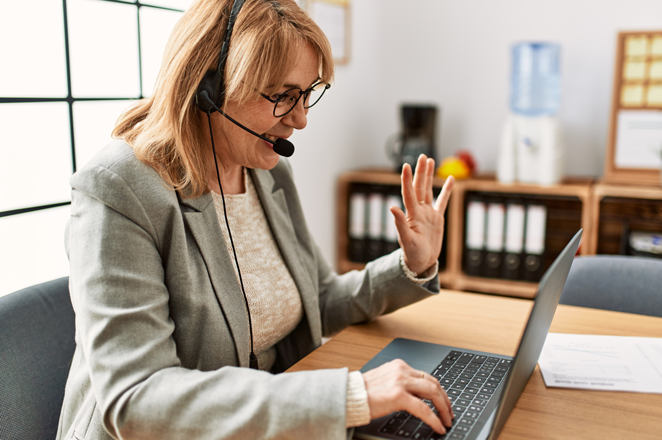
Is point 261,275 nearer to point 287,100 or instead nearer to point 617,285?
point 287,100

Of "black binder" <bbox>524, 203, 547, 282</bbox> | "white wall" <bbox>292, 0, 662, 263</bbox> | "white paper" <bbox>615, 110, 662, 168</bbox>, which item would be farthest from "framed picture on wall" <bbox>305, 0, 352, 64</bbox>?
"white paper" <bbox>615, 110, 662, 168</bbox>

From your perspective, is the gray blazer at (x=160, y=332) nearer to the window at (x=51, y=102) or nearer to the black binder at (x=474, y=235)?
the window at (x=51, y=102)

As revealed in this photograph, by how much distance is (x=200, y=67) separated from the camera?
1.01m

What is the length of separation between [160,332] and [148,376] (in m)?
0.07

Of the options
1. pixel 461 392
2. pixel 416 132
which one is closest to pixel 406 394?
pixel 461 392

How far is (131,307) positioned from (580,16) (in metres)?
2.71

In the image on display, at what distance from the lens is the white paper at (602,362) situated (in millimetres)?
945

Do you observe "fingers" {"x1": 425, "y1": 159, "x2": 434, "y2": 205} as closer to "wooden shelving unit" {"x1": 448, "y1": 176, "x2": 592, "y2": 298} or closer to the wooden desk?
the wooden desk

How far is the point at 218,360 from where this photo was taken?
38.8 inches

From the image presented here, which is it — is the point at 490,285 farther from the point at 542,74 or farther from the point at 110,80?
the point at 110,80

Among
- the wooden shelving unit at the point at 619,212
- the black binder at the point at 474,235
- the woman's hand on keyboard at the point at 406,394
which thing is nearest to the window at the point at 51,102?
the woman's hand on keyboard at the point at 406,394

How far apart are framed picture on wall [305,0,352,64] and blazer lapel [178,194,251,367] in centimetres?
186

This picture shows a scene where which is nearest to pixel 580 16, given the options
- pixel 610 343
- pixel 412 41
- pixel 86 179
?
pixel 412 41

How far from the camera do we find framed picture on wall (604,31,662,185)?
2537mm
